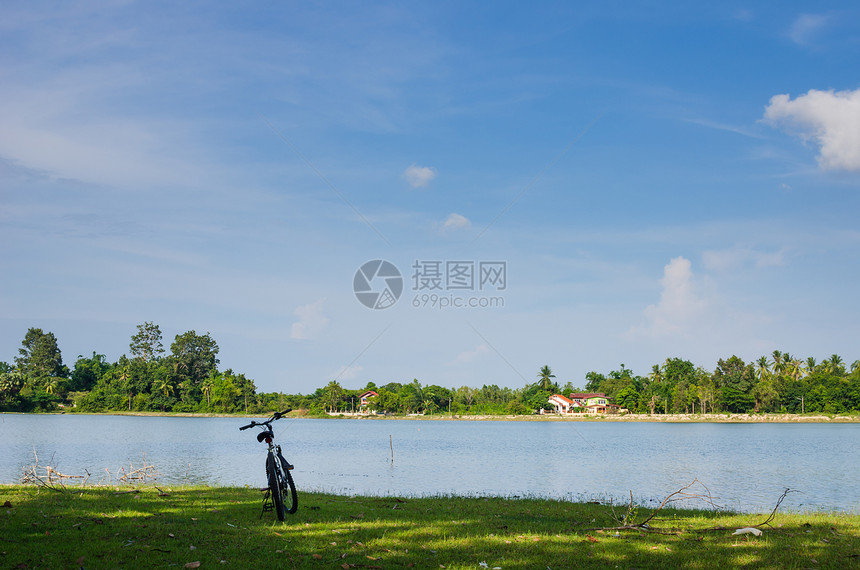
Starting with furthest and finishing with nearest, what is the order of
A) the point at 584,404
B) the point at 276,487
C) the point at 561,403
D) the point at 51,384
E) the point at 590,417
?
the point at 584,404 → the point at 561,403 → the point at 590,417 → the point at 51,384 → the point at 276,487

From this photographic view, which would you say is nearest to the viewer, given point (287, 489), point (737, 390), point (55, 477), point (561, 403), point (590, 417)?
point (287, 489)

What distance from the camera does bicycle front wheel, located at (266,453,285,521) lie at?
1147 centimetres

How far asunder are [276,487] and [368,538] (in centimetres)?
253

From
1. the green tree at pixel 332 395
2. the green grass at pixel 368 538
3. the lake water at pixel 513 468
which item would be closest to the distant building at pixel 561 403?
the green tree at pixel 332 395

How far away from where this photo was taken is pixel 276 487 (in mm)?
11625

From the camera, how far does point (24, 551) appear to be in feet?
27.4

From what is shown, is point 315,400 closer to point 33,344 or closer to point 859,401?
point 33,344

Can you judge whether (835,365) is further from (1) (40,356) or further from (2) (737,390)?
(1) (40,356)

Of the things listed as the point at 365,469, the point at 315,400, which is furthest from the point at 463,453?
the point at 315,400

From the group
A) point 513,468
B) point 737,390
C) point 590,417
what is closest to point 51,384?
point 590,417

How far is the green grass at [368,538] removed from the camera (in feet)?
27.8

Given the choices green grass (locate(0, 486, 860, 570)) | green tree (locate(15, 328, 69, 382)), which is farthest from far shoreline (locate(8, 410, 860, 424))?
green grass (locate(0, 486, 860, 570))

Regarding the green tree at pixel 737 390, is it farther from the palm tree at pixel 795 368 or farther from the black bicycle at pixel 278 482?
the black bicycle at pixel 278 482

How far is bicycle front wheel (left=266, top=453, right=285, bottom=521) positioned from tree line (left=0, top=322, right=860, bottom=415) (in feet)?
421
